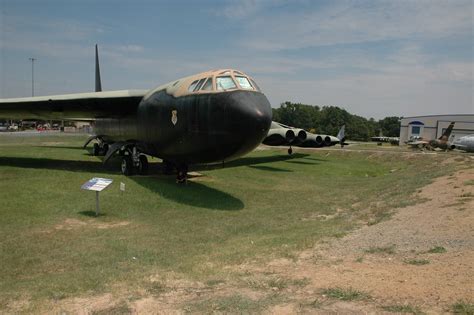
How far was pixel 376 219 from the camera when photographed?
1103 centimetres

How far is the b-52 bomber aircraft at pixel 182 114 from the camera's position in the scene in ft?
42.5

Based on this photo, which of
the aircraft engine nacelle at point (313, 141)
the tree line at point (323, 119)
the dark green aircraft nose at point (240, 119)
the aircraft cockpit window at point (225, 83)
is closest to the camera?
the dark green aircraft nose at point (240, 119)

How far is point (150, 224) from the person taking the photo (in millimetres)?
11234

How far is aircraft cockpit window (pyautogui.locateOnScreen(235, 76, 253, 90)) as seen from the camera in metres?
13.5

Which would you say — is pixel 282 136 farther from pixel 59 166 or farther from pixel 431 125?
pixel 431 125

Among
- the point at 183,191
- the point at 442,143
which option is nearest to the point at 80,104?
the point at 183,191

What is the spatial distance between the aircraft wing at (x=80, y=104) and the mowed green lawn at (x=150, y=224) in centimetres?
321

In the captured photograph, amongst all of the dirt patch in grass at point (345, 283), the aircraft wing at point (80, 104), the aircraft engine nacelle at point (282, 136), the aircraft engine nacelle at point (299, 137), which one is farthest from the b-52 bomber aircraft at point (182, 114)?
the aircraft engine nacelle at point (299, 137)

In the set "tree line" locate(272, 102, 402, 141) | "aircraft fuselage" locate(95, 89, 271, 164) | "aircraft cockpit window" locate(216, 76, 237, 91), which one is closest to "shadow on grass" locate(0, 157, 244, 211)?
"aircraft fuselage" locate(95, 89, 271, 164)

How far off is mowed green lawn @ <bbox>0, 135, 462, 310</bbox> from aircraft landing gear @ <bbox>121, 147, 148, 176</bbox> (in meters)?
0.59

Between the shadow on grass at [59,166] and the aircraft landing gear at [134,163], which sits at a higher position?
the aircraft landing gear at [134,163]

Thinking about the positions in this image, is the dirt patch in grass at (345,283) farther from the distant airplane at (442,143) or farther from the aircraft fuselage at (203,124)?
the distant airplane at (442,143)

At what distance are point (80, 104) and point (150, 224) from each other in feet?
38.2

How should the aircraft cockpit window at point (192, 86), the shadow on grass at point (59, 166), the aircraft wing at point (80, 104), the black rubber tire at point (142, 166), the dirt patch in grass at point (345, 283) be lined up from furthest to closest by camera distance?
the shadow on grass at point (59, 166) → the aircraft wing at point (80, 104) → the black rubber tire at point (142, 166) → the aircraft cockpit window at point (192, 86) → the dirt patch in grass at point (345, 283)
